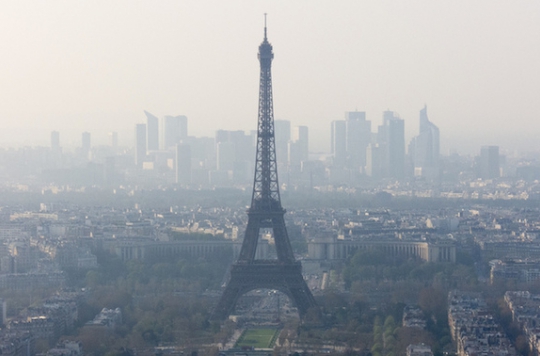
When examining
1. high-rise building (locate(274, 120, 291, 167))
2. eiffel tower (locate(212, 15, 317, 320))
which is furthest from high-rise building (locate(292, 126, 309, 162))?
eiffel tower (locate(212, 15, 317, 320))

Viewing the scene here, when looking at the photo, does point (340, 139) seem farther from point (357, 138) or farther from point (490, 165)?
point (490, 165)

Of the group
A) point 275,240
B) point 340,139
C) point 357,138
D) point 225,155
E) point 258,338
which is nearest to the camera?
point 258,338

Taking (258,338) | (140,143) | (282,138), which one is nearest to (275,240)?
(258,338)

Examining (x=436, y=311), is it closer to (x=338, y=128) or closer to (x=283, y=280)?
(x=283, y=280)

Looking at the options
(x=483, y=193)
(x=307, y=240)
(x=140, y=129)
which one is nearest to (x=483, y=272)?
(x=307, y=240)

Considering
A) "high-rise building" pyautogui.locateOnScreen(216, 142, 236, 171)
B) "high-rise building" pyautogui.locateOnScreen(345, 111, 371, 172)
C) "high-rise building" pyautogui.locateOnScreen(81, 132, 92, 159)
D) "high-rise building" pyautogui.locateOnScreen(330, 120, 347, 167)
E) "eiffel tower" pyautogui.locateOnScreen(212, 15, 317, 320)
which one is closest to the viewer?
"eiffel tower" pyautogui.locateOnScreen(212, 15, 317, 320)

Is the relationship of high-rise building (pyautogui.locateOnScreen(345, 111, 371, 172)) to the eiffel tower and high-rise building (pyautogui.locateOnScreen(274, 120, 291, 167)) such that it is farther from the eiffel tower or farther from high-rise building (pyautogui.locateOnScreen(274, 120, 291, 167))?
the eiffel tower

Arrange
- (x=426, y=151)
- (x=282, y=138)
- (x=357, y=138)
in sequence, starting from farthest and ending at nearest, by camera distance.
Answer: (x=282, y=138) < (x=357, y=138) < (x=426, y=151)

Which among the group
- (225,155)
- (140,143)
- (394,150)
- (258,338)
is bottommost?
(258,338)
